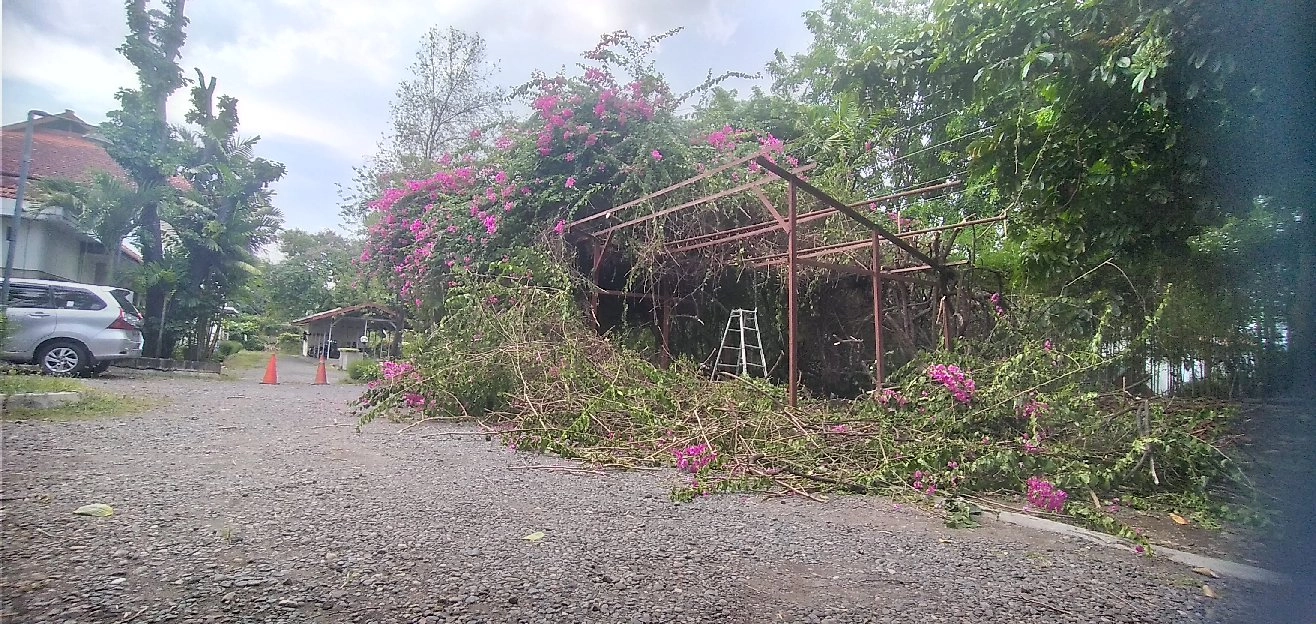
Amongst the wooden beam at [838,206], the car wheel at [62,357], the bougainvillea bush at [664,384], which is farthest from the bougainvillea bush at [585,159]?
the car wheel at [62,357]

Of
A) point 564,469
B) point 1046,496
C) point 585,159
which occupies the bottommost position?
point 564,469

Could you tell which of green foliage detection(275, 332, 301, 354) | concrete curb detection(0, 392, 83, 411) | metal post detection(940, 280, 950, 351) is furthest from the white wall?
metal post detection(940, 280, 950, 351)

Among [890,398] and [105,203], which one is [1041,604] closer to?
[890,398]

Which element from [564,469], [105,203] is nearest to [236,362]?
[105,203]

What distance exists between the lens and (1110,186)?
3.88 m

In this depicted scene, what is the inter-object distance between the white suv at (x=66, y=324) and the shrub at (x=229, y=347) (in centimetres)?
35

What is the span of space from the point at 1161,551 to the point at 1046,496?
629 mm

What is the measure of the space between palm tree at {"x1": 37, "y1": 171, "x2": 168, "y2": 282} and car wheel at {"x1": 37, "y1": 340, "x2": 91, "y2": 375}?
30.3 inches

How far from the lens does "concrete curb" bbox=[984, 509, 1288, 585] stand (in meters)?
2.30

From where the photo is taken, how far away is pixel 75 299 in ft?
8.91

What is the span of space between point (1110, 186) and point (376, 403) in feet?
20.7

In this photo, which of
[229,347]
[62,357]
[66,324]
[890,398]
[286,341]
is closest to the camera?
[66,324]

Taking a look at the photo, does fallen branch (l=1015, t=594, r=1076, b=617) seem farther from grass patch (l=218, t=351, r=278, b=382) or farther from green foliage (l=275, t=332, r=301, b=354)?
green foliage (l=275, t=332, r=301, b=354)

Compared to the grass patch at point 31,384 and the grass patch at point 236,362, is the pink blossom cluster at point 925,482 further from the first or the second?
the grass patch at point 31,384
